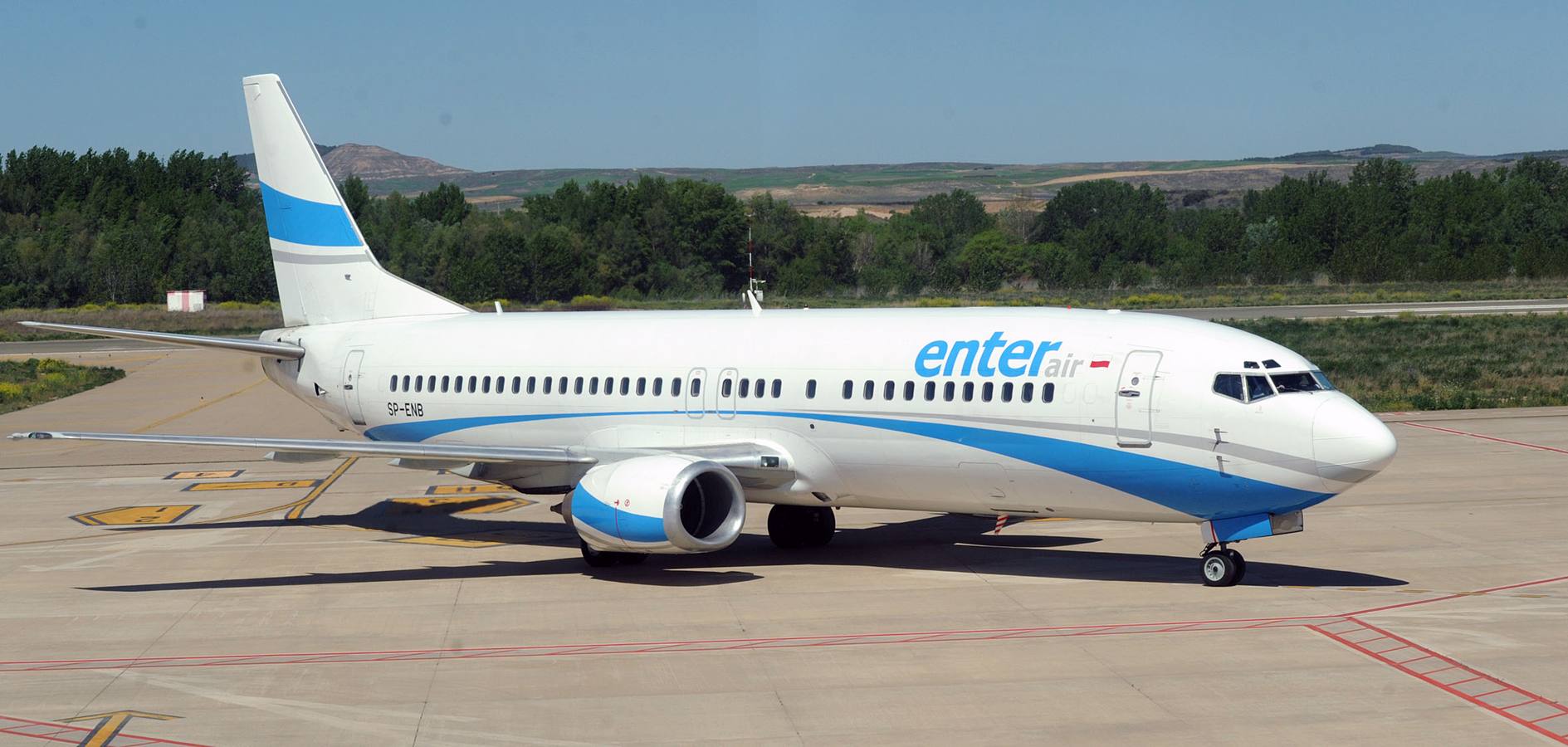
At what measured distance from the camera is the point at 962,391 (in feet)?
70.4

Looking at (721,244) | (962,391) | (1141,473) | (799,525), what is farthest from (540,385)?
(721,244)

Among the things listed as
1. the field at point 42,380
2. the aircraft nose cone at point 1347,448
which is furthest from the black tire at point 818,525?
the field at point 42,380

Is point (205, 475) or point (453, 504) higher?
point (453, 504)

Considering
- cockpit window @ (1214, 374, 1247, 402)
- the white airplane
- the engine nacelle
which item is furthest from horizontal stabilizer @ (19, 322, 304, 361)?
cockpit window @ (1214, 374, 1247, 402)

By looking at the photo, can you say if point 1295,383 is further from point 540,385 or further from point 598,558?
point 540,385

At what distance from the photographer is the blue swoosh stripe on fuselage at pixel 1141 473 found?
19719 mm

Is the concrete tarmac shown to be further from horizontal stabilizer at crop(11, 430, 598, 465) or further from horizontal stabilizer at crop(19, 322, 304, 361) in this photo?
horizontal stabilizer at crop(19, 322, 304, 361)

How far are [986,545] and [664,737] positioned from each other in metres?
11.5

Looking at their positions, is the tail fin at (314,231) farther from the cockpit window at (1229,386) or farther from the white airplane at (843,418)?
the cockpit window at (1229,386)

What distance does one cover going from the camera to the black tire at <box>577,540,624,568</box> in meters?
23.2

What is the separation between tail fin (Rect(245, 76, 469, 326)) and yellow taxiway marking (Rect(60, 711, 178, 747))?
48.4 feet

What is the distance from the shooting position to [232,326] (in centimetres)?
9425

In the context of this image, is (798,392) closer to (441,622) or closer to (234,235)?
(441,622)

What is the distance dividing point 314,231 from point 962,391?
1491cm
